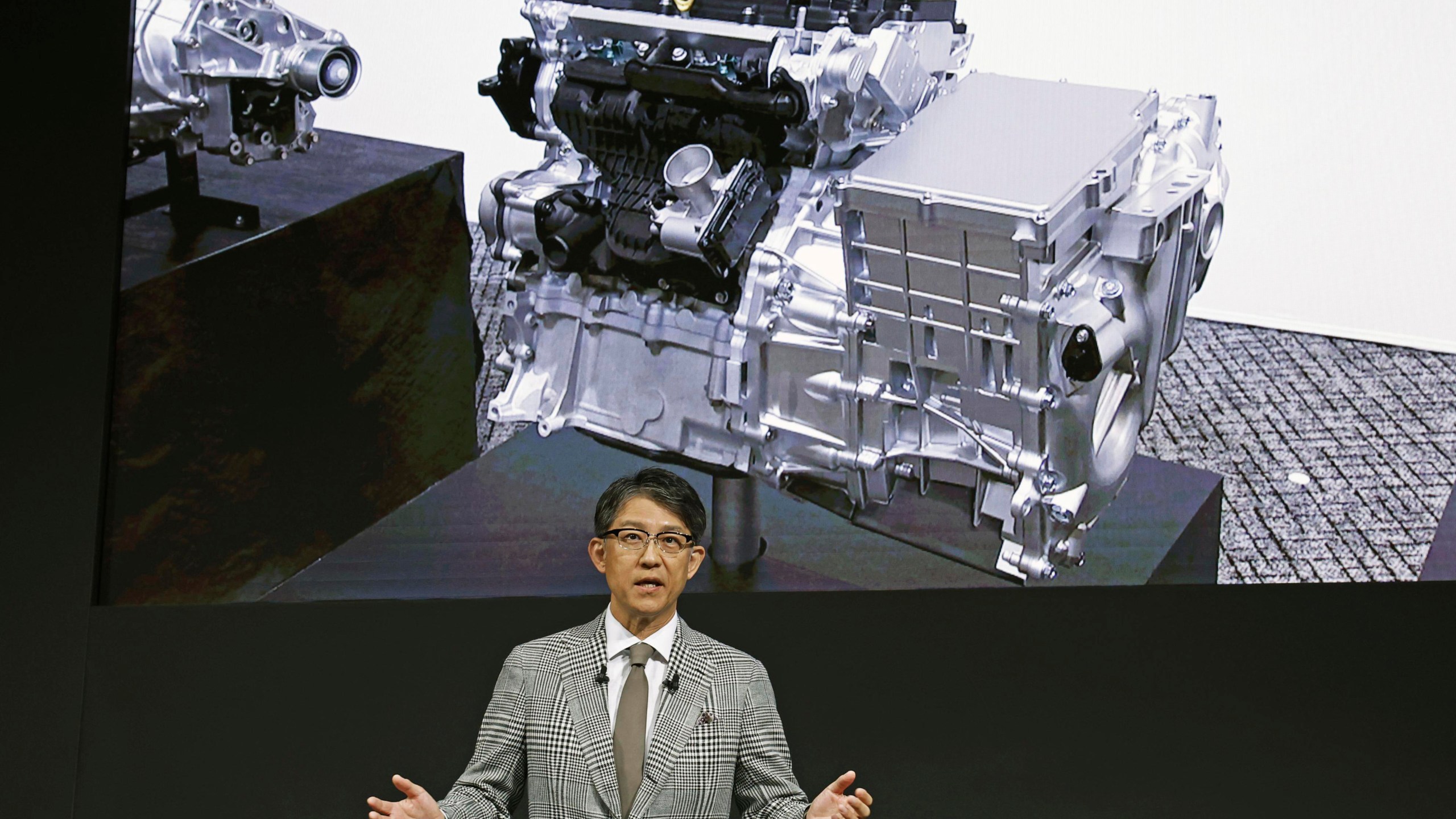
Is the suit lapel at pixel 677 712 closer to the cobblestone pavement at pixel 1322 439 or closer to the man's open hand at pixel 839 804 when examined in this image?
the man's open hand at pixel 839 804

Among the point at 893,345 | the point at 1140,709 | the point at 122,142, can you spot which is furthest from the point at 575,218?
the point at 1140,709

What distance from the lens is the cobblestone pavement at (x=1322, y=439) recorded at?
3.12 metres

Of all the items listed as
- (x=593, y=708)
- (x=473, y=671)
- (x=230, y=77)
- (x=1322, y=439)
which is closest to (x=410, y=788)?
(x=593, y=708)

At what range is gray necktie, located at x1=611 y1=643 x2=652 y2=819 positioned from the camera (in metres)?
2.06

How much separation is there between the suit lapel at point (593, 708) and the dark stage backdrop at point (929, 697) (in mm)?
992

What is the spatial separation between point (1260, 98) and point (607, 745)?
187 cm

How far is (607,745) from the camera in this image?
203 cm

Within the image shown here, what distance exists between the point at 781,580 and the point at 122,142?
5.06 feet

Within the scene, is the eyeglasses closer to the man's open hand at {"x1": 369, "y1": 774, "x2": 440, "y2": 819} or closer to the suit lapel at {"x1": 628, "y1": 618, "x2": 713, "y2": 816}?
the suit lapel at {"x1": 628, "y1": 618, "x2": 713, "y2": 816}

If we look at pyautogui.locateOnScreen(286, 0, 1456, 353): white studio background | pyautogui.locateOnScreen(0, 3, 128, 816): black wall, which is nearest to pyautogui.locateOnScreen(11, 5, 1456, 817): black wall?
pyautogui.locateOnScreen(0, 3, 128, 816): black wall

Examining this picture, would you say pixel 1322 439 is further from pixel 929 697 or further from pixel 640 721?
pixel 640 721

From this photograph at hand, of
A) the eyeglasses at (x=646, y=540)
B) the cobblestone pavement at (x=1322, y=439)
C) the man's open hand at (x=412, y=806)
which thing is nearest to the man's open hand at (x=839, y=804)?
the eyeglasses at (x=646, y=540)

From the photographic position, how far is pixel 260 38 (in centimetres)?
289

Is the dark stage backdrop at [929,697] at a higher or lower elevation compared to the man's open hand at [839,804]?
lower
